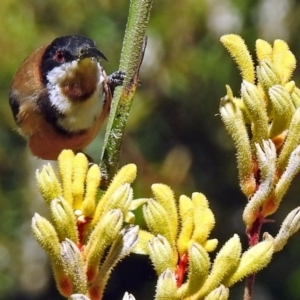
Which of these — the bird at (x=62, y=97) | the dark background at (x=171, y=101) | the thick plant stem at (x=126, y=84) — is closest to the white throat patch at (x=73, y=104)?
the bird at (x=62, y=97)

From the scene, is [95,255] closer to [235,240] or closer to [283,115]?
[235,240]

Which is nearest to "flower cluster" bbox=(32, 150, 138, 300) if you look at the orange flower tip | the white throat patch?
the orange flower tip

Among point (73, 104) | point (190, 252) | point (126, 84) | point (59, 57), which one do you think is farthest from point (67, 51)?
point (190, 252)

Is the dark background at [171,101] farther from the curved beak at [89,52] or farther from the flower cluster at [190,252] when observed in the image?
the flower cluster at [190,252]

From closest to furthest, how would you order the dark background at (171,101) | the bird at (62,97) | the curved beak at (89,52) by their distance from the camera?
the curved beak at (89,52) → the bird at (62,97) → the dark background at (171,101)

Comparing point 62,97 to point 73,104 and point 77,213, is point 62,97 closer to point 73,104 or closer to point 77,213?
point 73,104
